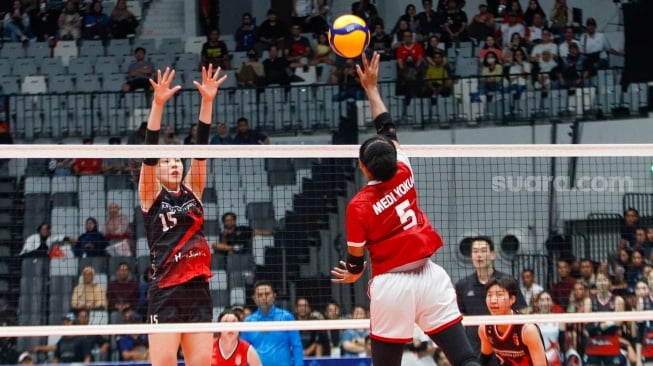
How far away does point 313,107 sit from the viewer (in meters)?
19.6

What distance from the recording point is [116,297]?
15508 mm

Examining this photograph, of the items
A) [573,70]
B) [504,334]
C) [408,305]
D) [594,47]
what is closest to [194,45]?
[573,70]

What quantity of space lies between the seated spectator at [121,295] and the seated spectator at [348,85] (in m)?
5.63

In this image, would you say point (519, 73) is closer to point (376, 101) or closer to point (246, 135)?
point (246, 135)

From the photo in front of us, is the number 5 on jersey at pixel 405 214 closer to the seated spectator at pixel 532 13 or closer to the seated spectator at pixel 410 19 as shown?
the seated spectator at pixel 410 19

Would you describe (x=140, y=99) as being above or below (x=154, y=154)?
above

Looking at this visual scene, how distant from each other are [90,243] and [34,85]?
225 inches

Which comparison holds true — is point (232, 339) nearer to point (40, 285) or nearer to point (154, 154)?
point (154, 154)

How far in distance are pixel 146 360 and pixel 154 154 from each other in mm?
6417

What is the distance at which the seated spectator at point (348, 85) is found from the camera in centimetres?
1961

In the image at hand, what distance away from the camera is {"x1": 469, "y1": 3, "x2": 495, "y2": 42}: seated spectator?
21.5 metres

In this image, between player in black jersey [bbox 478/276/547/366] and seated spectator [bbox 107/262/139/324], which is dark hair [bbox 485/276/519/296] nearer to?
player in black jersey [bbox 478/276/547/366]

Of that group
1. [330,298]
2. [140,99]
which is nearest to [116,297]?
[330,298]

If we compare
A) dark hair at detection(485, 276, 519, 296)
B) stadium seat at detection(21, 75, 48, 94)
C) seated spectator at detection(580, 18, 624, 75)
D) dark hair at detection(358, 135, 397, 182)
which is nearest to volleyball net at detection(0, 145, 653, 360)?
stadium seat at detection(21, 75, 48, 94)
